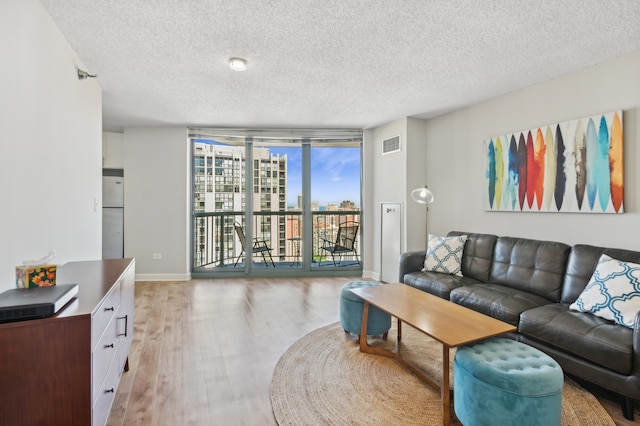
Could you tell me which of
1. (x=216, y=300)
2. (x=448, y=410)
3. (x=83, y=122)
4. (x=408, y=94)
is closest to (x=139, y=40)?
(x=83, y=122)

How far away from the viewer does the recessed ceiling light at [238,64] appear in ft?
8.63

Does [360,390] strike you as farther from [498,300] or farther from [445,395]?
[498,300]

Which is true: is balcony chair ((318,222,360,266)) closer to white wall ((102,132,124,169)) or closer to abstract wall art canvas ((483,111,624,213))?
abstract wall art canvas ((483,111,624,213))

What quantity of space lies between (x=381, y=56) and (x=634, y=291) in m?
2.38

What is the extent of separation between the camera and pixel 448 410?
1.70 m

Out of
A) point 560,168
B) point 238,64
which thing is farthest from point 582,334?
point 238,64

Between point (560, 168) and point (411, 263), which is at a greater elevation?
point (560, 168)

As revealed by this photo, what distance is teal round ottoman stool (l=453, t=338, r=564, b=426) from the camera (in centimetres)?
145

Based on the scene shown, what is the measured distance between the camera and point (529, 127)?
325 cm

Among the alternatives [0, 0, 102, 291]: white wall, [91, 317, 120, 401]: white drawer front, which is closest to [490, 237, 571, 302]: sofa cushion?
[91, 317, 120, 401]: white drawer front

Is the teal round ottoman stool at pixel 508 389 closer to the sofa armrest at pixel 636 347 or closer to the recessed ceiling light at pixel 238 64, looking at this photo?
the sofa armrest at pixel 636 347

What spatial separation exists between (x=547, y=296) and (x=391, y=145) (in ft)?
8.98

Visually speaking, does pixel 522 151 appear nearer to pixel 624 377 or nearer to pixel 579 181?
pixel 579 181

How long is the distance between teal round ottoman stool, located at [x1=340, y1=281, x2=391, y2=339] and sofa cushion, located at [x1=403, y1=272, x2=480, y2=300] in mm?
636
